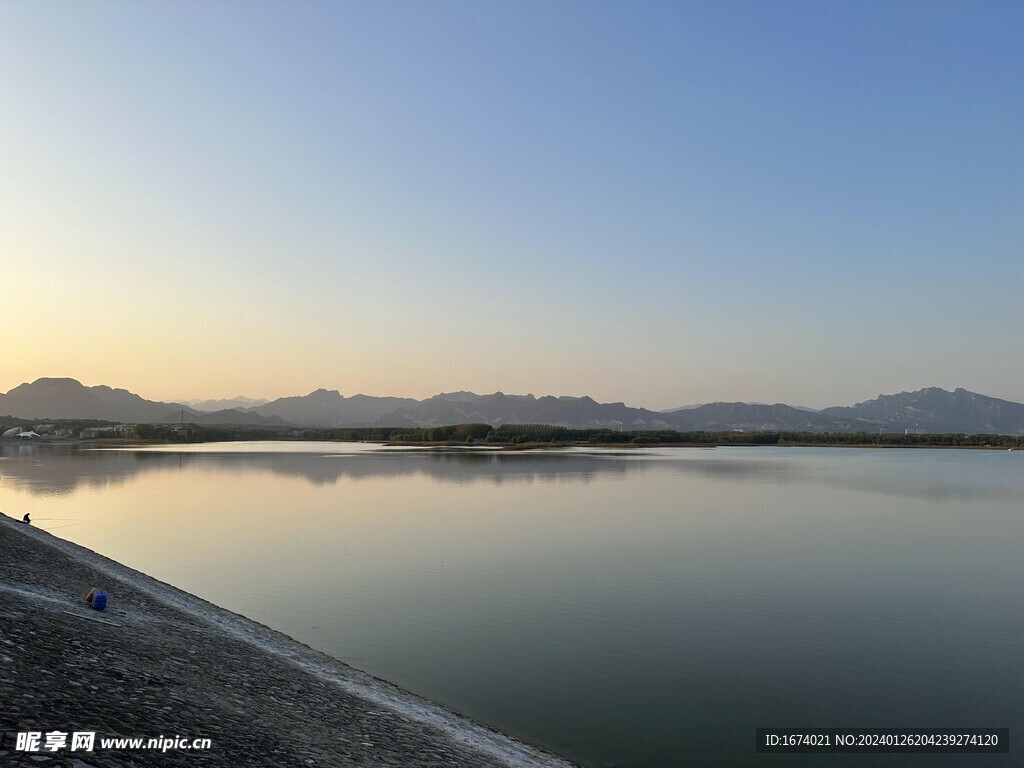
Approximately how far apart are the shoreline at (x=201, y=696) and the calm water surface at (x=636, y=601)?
162 cm

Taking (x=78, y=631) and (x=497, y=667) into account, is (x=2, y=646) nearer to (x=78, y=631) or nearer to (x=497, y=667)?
(x=78, y=631)

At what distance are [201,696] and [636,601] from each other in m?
12.8

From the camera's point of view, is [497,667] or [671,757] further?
[497,667]

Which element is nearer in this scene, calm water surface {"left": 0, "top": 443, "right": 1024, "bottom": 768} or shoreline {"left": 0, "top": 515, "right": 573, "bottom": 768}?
shoreline {"left": 0, "top": 515, "right": 573, "bottom": 768}

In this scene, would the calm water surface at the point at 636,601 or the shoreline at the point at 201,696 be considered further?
the calm water surface at the point at 636,601

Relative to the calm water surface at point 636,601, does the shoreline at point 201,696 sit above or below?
above

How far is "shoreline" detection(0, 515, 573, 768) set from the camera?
22.4ft

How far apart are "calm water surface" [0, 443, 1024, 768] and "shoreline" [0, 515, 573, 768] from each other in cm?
162

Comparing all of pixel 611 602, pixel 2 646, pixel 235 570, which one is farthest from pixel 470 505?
pixel 2 646

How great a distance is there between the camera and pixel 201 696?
28.9ft

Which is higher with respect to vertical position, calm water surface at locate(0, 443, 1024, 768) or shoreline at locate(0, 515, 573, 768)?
shoreline at locate(0, 515, 573, 768)

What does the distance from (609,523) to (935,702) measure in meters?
22.2

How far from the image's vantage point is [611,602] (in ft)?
61.8

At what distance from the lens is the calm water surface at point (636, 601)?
11.9 m
